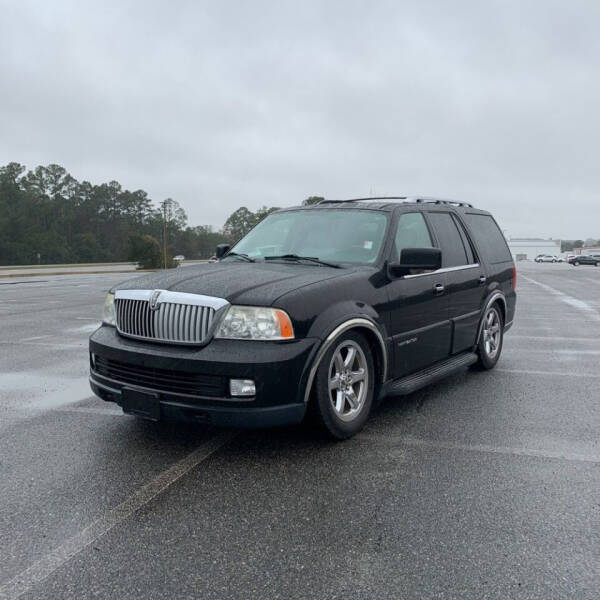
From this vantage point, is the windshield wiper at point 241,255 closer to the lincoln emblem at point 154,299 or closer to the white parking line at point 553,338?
the lincoln emblem at point 154,299

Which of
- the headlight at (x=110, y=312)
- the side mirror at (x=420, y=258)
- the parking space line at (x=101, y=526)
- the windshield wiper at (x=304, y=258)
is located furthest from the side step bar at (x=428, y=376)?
the headlight at (x=110, y=312)

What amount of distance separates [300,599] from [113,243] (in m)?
114

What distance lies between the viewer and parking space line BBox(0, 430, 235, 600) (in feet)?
8.14

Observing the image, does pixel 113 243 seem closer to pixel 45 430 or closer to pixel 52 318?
pixel 52 318

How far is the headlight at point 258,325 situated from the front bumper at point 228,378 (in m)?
0.05

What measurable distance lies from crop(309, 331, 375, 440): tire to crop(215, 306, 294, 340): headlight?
1.24 ft

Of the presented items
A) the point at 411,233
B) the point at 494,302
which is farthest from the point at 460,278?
the point at 494,302

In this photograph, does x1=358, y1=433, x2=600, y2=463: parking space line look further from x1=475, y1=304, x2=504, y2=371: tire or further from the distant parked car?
the distant parked car

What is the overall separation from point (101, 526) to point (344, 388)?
74.4 inches

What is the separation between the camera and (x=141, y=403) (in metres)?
3.87

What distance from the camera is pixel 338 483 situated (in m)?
3.53

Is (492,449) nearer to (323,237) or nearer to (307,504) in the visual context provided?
(307,504)

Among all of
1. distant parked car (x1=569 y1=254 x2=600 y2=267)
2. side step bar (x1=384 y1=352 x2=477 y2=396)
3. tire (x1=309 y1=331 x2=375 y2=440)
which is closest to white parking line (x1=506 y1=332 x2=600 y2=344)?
side step bar (x1=384 y1=352 x2=477 y2=396)

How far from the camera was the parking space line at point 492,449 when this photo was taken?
157 inches
